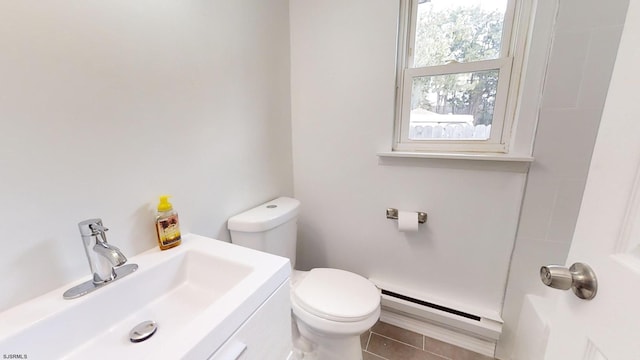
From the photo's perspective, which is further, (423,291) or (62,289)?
(423,291)

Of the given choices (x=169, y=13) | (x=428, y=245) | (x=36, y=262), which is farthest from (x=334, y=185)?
(x=36, y=262)

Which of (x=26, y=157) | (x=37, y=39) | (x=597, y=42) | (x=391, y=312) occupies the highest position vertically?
(x=597, y=42)

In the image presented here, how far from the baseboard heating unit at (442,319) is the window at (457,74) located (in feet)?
2.77

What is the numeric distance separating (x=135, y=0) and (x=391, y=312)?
1838 mm

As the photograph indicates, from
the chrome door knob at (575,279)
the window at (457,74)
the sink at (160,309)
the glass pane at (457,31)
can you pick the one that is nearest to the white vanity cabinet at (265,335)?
the sink at (160,309)

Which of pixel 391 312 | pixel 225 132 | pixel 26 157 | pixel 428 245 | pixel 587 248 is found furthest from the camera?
pixel 391 312

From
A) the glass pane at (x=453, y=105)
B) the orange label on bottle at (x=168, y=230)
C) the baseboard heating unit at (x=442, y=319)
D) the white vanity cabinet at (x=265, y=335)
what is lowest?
the baseboard heating unit at (x=442, y=319)

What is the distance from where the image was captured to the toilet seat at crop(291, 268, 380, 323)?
3.38 feet

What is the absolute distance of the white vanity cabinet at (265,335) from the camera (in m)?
0.55

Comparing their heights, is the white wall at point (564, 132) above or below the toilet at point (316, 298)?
above

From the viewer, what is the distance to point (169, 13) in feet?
2.74

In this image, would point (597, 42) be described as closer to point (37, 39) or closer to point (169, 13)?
point (169, 13)

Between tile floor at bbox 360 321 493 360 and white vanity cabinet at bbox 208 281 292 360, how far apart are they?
79 centimetres

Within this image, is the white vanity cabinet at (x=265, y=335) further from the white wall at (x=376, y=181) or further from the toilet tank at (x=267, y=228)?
the white wall at (x=376, y=181)
